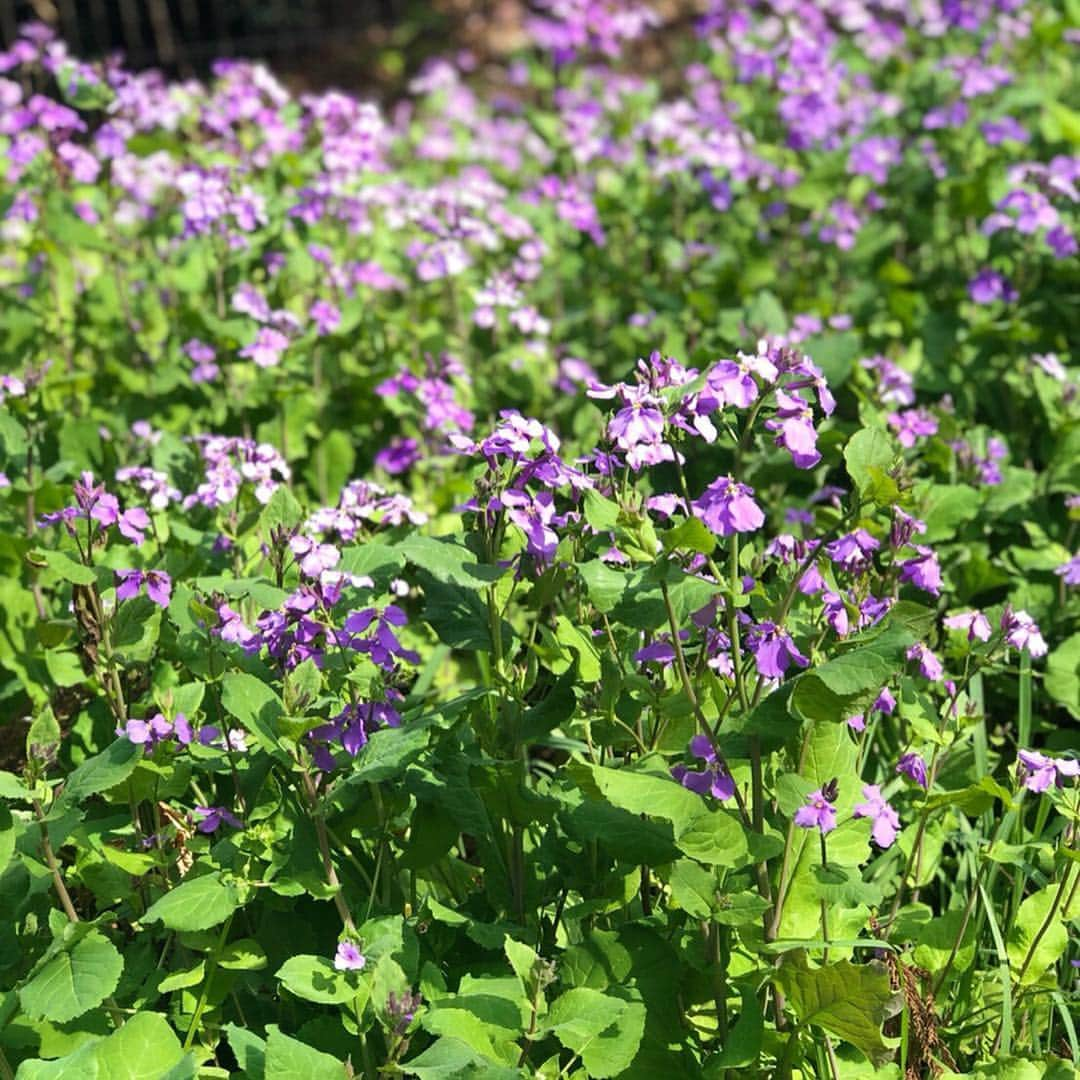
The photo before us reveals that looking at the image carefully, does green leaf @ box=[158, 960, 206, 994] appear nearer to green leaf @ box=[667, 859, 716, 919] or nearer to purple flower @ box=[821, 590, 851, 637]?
green leaf @ box=[667, 859, 716, 919]

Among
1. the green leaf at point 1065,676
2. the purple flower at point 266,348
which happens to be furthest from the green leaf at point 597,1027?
the purple flower at point 266,348

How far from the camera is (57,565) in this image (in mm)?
2391

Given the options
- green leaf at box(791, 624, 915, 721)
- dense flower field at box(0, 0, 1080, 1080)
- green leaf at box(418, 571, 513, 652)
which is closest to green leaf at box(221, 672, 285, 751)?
dense flower field at box(0, 0, 1080, 1080)

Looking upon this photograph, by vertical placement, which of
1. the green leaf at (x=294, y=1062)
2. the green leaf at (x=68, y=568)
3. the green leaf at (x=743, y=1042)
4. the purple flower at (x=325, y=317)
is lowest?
the green leaf at (x=743, y=1042)

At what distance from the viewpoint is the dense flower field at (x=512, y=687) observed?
2.08 m

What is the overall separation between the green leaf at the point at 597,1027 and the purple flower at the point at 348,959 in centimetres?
28

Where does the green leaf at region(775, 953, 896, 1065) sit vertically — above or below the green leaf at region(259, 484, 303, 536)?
below

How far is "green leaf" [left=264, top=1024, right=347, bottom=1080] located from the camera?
1.99 metres

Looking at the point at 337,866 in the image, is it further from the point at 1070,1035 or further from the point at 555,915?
the point at 1070,1035

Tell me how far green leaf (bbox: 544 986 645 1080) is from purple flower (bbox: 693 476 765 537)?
662 mm

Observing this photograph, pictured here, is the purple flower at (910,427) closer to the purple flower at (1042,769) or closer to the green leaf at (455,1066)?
the purple flower at (1042,769)

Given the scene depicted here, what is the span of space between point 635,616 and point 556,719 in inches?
12.2

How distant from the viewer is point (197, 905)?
2162 millimetres

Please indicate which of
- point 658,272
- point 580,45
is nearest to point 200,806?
point 658,272
